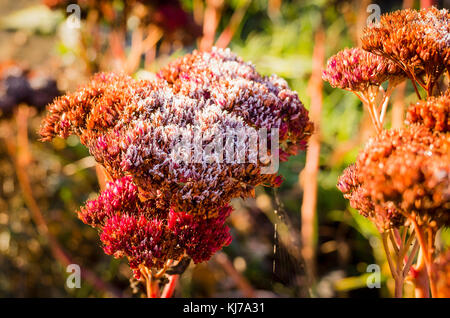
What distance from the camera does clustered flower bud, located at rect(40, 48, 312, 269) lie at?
60cm

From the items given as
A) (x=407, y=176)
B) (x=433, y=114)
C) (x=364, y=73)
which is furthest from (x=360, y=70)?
(x=407, y=176)

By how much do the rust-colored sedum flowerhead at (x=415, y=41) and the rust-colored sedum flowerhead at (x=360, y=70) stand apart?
24 millimetres

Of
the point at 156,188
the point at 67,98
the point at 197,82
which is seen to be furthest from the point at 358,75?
the point at 67,98

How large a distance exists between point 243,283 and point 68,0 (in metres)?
1.22

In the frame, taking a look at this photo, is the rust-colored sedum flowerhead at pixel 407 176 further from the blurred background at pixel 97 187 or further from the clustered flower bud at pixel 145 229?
the blurred background at pixel 97 187

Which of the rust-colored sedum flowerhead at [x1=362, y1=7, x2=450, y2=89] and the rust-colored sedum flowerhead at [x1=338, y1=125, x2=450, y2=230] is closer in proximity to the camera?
the rust-colored sedum flowerhead at [x1=338, y1=125, x2=450, y2=230]

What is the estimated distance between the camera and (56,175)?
1.88 meters

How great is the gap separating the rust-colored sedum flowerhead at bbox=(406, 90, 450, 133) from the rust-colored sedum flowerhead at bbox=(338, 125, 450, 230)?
0.04ft

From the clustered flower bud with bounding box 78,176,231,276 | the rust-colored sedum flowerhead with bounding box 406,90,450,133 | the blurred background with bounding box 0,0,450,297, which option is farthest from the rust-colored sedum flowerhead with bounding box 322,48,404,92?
the blurred background with bounding box 0,0,450,297

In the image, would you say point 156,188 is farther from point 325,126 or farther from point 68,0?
point 325,126

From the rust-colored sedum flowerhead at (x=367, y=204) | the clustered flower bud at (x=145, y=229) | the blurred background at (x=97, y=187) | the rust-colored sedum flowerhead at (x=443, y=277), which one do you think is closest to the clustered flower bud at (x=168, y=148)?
the clustered flower bud at (x=145, y=229)

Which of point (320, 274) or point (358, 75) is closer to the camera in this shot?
point (358, 75)

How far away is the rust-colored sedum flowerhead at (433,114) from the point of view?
0.57 m

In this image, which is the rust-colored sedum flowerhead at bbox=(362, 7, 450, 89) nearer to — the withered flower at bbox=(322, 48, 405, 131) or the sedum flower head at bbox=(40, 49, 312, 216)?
the withered flower at bbox=(322, 48, 405, 131)
